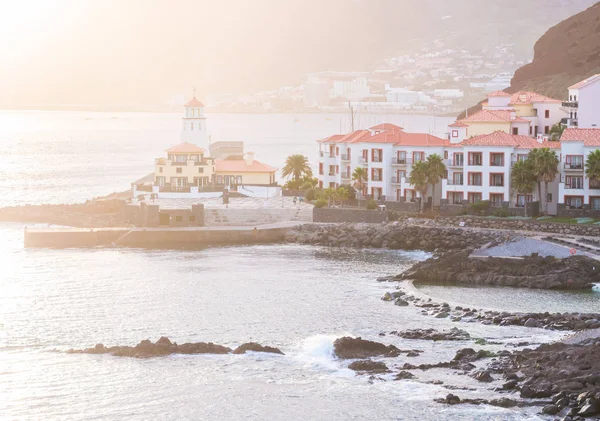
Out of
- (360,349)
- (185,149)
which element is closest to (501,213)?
(185,149)

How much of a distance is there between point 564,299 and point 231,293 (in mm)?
12265

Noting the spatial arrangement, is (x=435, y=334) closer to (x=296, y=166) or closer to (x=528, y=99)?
(x=296, y=166)

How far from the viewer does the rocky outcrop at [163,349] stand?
3694 centimetres

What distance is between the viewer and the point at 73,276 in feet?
168

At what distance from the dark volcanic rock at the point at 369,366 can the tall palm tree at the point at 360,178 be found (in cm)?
3295

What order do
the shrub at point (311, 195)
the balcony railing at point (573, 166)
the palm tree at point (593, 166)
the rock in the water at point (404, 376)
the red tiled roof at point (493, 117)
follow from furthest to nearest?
the red tiled roof at point (493, 117)
the shrub at point (311, 195)
the balcony railing at point (573, 166)
the palm tree at point (593, 166)
the rock in the water at point (404, 376)

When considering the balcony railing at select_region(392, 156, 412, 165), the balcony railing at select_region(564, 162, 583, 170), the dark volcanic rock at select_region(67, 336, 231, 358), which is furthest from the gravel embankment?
the dark volcanic rock at select_region(67, 336, 231, 358)

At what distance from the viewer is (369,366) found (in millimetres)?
34625

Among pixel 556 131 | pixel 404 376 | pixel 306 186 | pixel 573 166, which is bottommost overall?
pixel 404 376

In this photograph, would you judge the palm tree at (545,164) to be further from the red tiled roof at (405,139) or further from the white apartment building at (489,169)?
the red tiled roof at (405,139)

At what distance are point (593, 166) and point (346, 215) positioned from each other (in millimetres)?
12623

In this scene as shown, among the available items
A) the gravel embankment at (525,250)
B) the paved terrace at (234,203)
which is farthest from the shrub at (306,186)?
the gravel embankment at (525,250)

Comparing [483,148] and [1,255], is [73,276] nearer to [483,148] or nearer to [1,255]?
[1,255]

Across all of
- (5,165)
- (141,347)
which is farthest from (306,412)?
(5,165)
